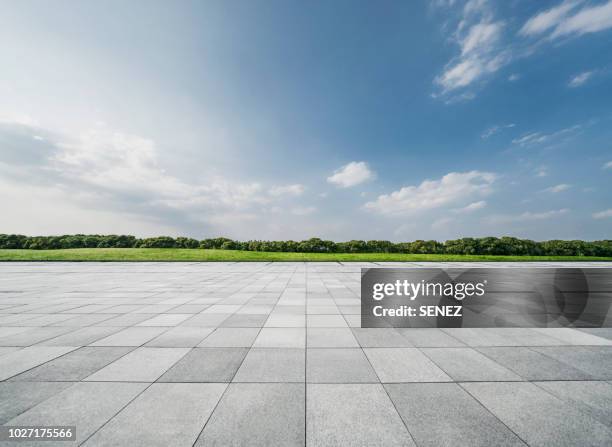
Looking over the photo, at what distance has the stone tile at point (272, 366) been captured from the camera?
12.6 feet

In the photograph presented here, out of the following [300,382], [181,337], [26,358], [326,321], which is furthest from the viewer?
[326,321]

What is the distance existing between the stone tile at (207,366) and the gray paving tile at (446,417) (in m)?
2.66

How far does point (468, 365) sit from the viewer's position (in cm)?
430

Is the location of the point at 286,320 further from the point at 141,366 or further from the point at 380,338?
the point at 141,366

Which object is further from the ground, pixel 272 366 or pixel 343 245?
pixel 343 245

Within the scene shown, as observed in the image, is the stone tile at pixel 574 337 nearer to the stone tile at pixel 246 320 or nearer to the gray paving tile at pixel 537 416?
the gray paving tile at pixel 537 416

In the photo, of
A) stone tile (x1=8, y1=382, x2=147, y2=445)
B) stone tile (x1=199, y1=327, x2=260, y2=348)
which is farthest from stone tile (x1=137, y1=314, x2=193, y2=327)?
stone tile (x1=8, y1=382, x2=147, y2=445)

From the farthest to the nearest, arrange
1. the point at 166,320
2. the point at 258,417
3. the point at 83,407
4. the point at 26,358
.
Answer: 1. the point at 166,320
2. the point at 26,358
3. the point at 83,407
4. the point at 258,417

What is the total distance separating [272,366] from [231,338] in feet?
5.75

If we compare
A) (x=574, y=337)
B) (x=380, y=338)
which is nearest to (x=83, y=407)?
(x=380, y=338)

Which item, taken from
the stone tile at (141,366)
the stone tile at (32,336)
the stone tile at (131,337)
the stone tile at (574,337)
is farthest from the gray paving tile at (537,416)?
the stone tile at (32,336)

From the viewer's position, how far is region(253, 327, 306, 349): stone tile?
512 centimetres

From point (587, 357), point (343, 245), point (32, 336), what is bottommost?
point (32, 336)

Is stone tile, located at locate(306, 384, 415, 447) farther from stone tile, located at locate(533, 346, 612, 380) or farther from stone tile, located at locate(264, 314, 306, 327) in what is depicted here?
stone tile, located at locate(533, 346, 612, 380)
